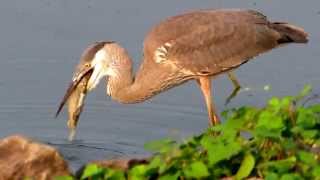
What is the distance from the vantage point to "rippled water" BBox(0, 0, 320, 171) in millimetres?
9047

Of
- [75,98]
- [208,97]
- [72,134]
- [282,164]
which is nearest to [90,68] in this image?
[75,98]

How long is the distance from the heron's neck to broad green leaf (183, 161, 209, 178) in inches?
149

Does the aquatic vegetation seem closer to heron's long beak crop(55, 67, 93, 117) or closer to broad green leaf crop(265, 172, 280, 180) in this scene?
broad green leaf crop(265, 172, 280, 180)

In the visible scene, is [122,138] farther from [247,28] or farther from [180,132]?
[247,28]

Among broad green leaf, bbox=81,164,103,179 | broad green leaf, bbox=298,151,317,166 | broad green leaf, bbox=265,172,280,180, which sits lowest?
broad green leaf, bbox=81,164,103,179

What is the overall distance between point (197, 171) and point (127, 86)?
389cm

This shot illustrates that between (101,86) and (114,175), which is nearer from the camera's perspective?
(114,175)

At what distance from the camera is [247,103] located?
30.5ft

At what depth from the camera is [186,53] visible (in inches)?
342

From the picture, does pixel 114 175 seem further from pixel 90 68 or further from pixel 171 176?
pixel 90 68

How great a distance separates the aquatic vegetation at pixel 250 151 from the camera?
5.10 meters

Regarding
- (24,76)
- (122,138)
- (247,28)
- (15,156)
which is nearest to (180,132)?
(122,138)

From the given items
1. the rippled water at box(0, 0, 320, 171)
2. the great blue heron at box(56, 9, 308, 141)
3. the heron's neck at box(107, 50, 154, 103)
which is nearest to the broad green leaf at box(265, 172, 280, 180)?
the rippled water at box(0, 0, 320, 171)

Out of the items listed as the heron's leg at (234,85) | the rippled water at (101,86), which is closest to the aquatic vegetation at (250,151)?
the rippled water at (101,86)
